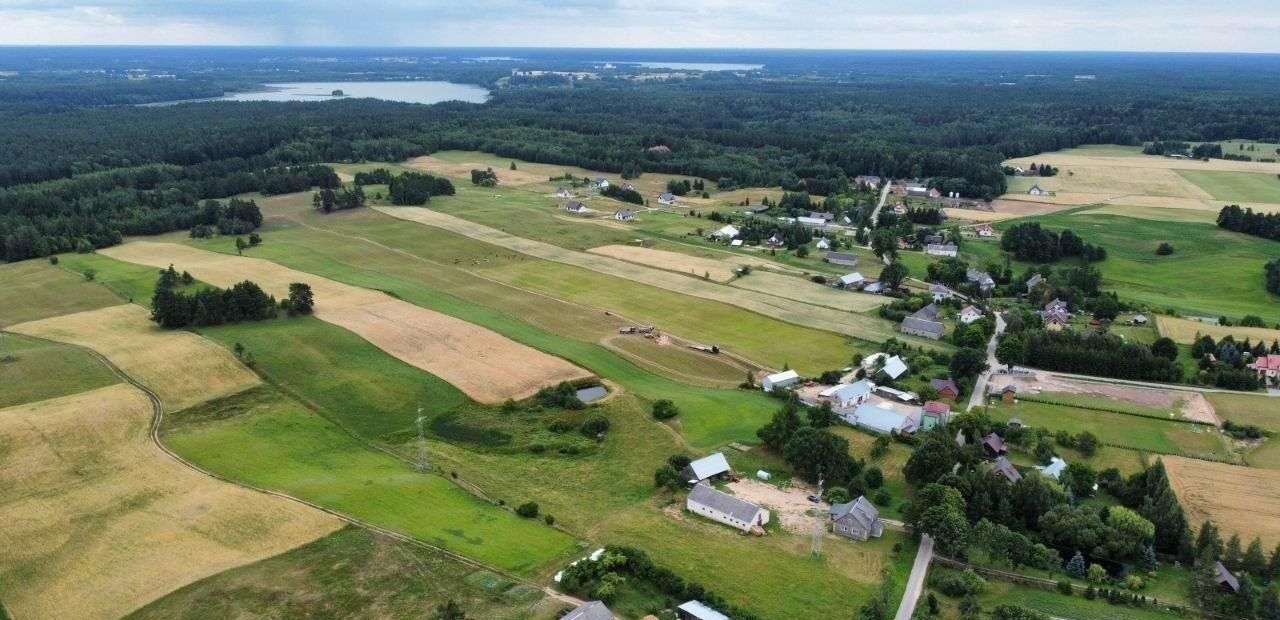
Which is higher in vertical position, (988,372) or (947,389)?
(947,389)

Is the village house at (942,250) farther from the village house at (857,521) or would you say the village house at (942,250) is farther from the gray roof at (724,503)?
the gray roof at (724,503)

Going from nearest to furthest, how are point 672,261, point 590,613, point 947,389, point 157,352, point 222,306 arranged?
point 590,613, point 947,389, point 157,352, point 222,306, point 672,261

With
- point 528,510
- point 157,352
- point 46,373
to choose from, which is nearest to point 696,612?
point 528,510

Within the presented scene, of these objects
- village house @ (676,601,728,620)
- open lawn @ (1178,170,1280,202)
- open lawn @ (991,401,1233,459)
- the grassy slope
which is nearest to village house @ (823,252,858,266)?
open lawn @ (991,401,1233,459)

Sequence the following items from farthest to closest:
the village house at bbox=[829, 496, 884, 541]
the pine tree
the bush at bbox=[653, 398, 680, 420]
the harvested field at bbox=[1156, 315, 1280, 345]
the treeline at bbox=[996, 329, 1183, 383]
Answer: the harvested field at bbox=[1156, 315, 1280, 345] < the treeline at bbox=[996, 329, 1183, 383] < the bush at bbox=[653, 398, 680, 420] < the village house at bbox=[829, 496, 884, 541] < the pine tree

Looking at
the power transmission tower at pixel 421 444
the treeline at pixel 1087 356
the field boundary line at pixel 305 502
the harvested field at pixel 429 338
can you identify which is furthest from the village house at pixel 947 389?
the power transmission tower at pixel 421 444

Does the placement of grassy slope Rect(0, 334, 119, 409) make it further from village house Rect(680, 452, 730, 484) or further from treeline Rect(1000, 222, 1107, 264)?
treeline Rect(1000, 222, 1107, 264)

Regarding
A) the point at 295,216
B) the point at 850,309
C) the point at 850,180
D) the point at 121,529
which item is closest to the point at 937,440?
the point at 850,309

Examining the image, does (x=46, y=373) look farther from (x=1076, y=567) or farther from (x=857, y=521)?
(x=1076, y=567)
